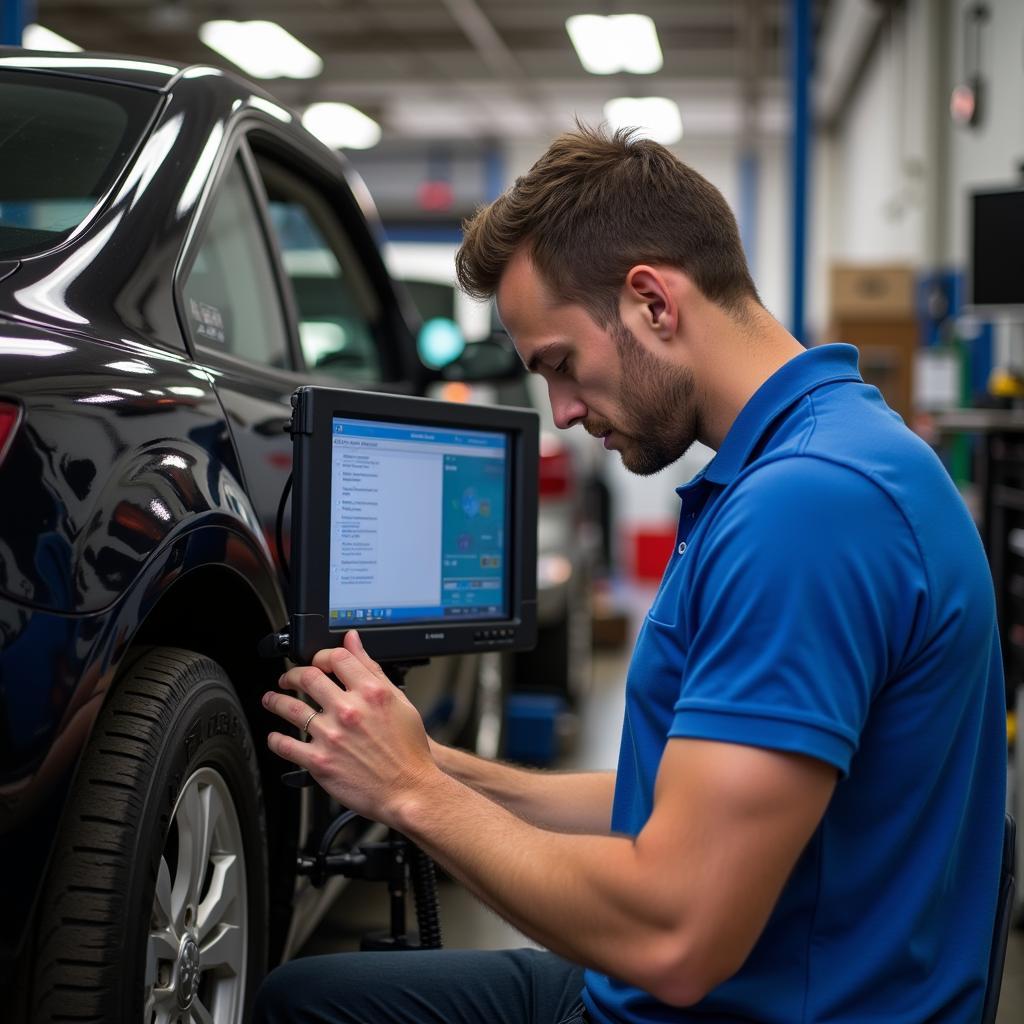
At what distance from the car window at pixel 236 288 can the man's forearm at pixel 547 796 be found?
2.30 feet

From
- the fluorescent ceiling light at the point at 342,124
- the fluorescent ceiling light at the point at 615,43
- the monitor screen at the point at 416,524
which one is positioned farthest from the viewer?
the fluorescent ceiling light at the point at 342,124

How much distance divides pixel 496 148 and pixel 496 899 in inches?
638

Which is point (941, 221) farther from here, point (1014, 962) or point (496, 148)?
point (496, 148)

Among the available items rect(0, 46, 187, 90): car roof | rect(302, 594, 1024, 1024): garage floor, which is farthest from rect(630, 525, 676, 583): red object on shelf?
rect(0, 46, 187, 90): car roof

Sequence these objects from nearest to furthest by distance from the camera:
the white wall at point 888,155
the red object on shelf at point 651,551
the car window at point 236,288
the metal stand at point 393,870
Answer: the metal stand at point 393,870, the car window at point 236,288, the white wall at point 888,155, the red object on shelf at point 651,551

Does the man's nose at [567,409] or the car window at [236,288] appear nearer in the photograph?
the man's nose at [567,409]

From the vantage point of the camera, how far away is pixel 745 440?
4.22 ft

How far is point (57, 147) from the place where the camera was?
75.2 inches

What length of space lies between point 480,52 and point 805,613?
12.4 m

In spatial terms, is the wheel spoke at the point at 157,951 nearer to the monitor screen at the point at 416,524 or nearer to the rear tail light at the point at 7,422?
the monitor screen at the point at 416,524

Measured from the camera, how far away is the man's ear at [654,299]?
4.25 feet

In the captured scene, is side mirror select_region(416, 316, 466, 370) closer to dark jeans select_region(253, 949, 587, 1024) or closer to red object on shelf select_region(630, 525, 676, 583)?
dark jeans select_region(253, 949, 587, 1024)

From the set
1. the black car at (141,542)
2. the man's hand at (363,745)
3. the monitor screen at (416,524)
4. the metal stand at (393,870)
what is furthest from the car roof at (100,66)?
the man's hand at (363,745)

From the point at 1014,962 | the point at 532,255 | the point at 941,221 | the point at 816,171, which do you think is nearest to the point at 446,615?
the point at 532,255
